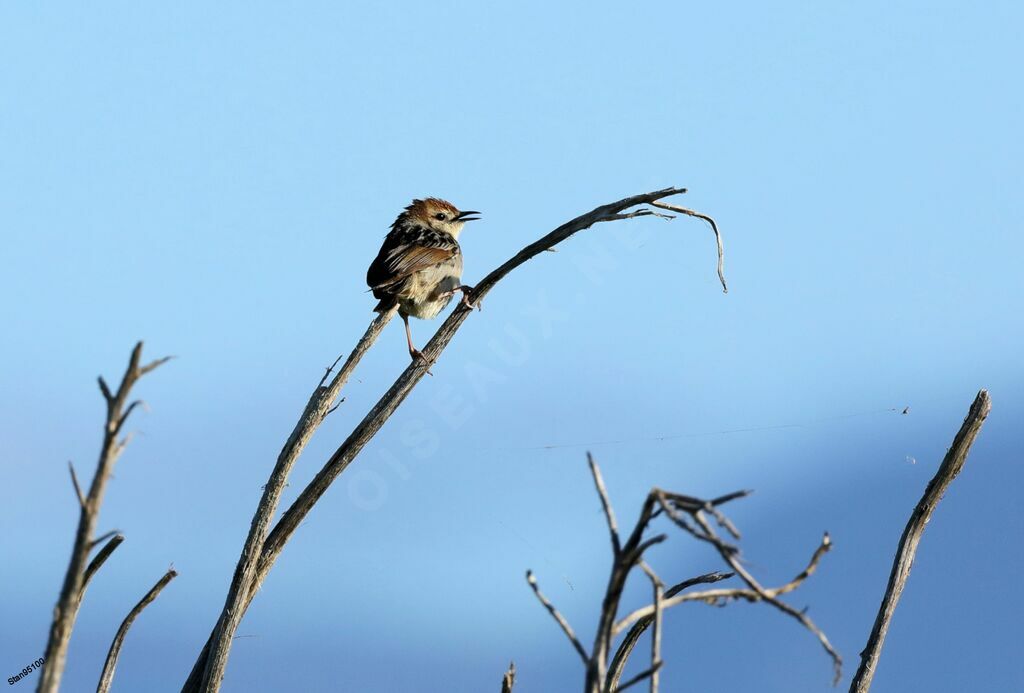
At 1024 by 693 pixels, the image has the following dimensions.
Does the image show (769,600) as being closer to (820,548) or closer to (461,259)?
(820,548)

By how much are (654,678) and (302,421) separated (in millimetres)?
2475

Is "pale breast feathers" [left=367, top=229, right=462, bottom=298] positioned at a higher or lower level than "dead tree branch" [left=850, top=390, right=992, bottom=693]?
higher

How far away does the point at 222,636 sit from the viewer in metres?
3.96

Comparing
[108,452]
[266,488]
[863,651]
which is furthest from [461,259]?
[108,452]

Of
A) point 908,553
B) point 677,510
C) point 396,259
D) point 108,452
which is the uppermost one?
point 396,259

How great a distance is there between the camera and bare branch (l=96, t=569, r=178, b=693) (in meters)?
3.93

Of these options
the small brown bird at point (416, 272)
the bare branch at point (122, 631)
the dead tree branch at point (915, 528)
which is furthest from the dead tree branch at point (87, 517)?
the small brown bird at point (416, 272)

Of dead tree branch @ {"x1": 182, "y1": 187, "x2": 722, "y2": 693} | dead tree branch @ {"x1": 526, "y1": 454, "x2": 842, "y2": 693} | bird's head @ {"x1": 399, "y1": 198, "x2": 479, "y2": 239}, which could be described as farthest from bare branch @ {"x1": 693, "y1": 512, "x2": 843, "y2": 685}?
bird's head @ {"x1": 399, "y1": 198, "x2": 479, "y2": 239}

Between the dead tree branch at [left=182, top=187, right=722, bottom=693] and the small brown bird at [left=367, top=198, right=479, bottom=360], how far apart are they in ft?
10.9

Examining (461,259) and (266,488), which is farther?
(461,259)

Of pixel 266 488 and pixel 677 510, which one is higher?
pixel 266 488

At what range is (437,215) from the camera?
32.2ft

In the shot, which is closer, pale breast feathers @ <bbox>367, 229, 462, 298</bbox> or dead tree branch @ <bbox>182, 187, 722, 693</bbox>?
dead tree branch @ <bbox>182, 187, 722, 693</bbox>

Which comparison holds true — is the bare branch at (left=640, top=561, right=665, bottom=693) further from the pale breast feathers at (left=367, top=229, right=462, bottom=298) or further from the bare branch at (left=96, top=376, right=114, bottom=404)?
the pale breast feathers at (left=367, top=229, right=462, bottom=298)
